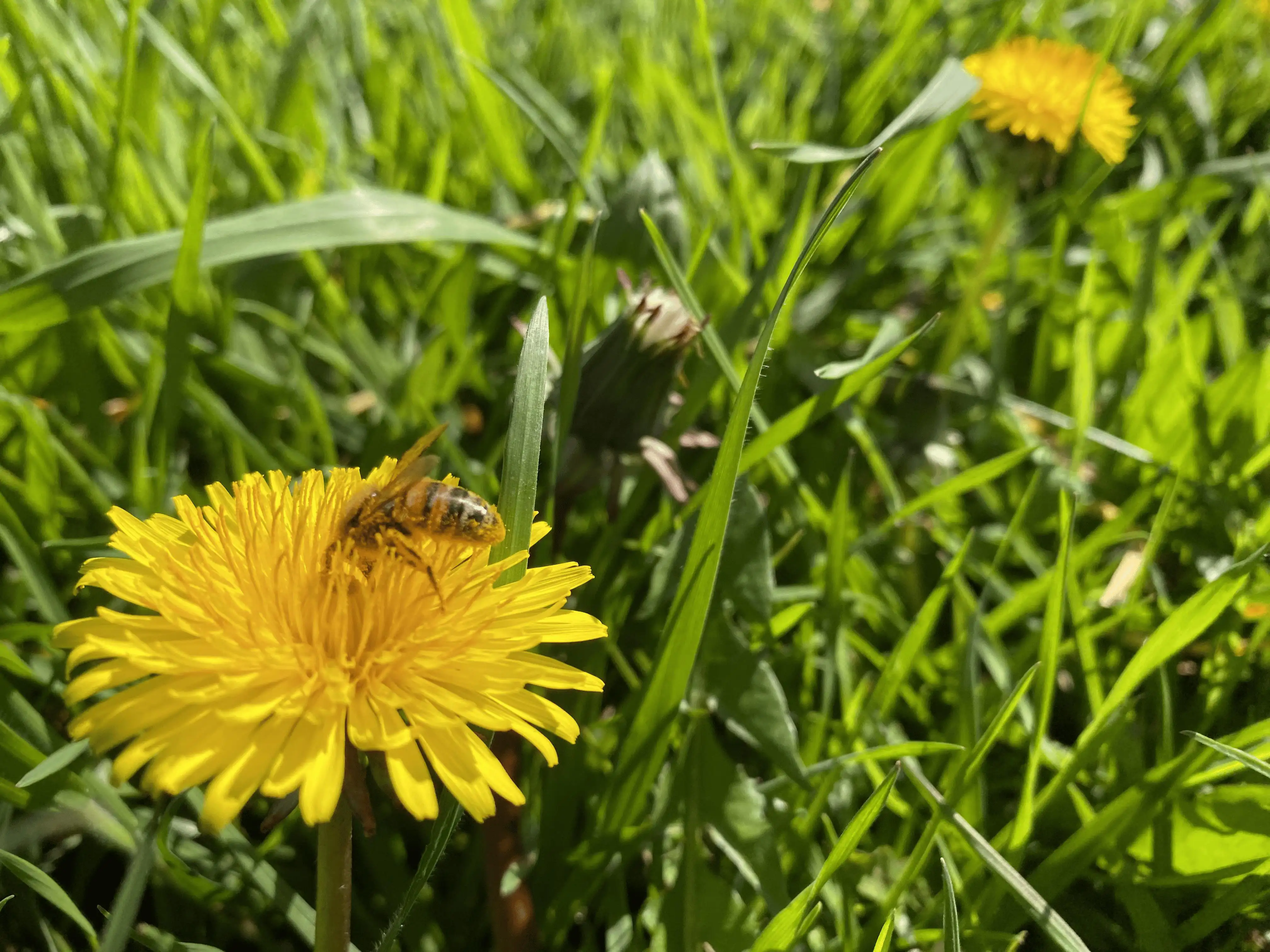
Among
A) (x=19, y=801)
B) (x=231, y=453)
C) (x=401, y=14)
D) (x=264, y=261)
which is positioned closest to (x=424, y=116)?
(x=401, y=14)

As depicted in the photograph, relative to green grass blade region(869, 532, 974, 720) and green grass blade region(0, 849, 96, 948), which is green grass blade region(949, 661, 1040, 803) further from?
green grass blade region(0, 849, 96, 948)

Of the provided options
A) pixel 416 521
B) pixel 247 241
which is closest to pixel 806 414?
pixel 416 521

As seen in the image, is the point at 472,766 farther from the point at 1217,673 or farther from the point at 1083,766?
the point at 1217,673

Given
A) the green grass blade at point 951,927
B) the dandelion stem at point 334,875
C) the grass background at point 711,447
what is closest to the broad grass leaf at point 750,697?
the grass background at point 711,447

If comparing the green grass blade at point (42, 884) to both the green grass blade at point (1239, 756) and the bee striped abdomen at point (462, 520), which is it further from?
the green grass blade at point (1239, 756)

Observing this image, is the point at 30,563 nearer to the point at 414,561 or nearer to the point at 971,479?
the point at 414,561

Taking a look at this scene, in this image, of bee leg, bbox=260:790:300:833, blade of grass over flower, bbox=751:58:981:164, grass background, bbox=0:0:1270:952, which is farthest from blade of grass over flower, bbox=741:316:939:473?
bee leg, bbox=260:790:300:833
